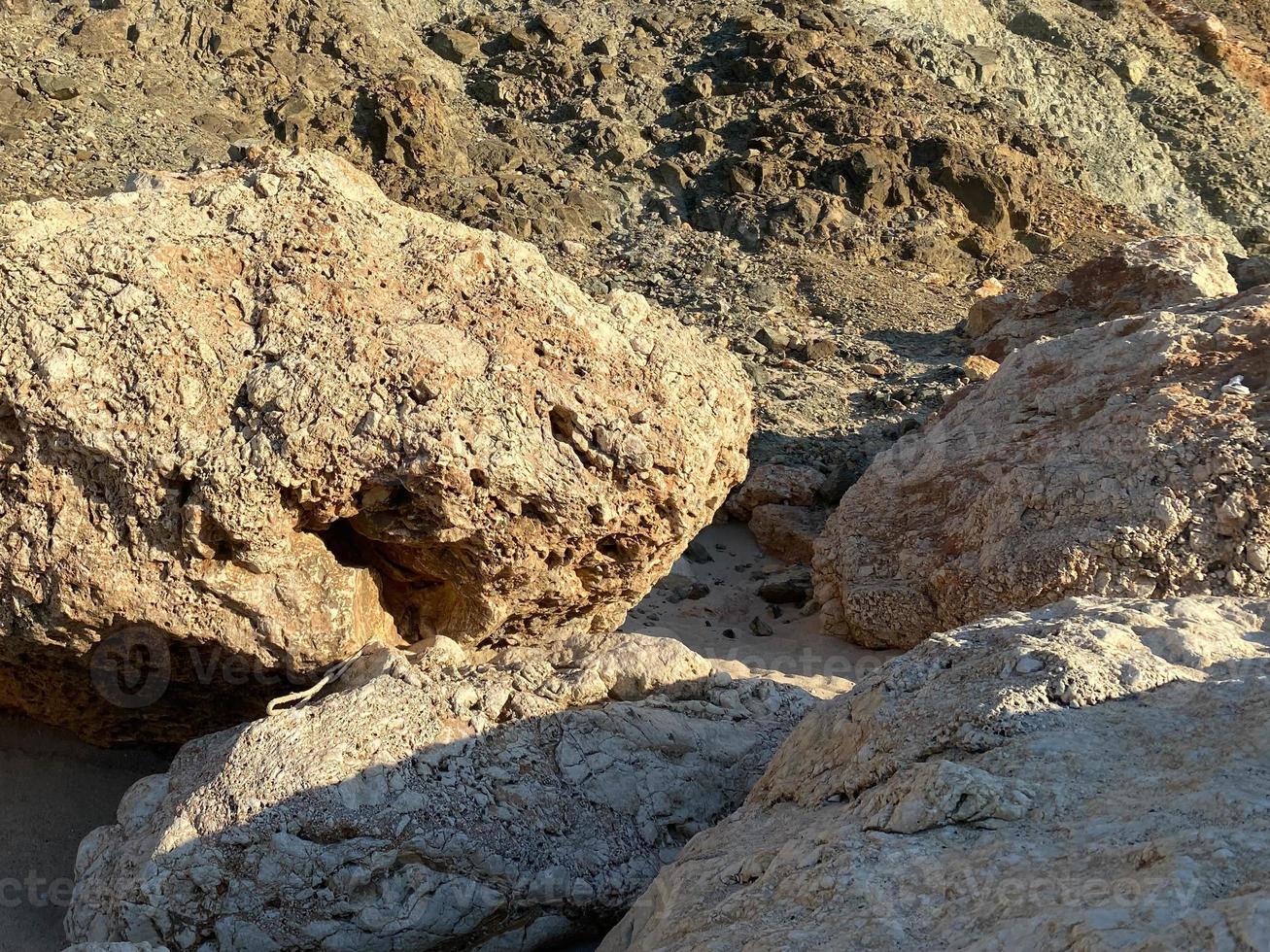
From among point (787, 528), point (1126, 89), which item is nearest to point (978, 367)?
point (787, 528)

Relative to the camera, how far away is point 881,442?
692 cm

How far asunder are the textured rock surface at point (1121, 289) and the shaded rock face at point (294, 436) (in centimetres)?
475

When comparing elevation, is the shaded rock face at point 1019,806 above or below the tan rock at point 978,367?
below

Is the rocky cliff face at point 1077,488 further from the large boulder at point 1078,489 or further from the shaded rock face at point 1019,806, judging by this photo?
the shaded rock face at point 1019,806

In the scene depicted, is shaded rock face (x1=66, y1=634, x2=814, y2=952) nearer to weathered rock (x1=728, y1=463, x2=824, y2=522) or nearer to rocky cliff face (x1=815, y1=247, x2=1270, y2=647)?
rocky cliff face (x1=815, y1=247, x2=1270, y2=647)

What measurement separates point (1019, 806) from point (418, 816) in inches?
52.0

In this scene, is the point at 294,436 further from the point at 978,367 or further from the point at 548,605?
the point at 978,367

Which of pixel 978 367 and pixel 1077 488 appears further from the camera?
pixel 978 367

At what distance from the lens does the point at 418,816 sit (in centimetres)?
276

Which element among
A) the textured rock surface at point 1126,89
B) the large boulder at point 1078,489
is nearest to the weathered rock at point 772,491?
the large boulder at point 1078,489

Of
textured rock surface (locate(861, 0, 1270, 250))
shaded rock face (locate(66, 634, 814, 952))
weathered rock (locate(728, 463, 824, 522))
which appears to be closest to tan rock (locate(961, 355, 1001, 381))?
weathered rock (locate(728, 463, 824, 522))

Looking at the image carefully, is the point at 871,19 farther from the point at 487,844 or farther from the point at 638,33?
the point at 487,844

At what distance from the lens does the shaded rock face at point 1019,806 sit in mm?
1778

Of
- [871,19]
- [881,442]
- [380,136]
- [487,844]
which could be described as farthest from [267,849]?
[871,19]
